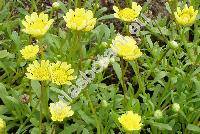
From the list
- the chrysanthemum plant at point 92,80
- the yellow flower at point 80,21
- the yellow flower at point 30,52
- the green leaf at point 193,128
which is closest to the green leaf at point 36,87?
the chrysanthemum plant at point 92,80

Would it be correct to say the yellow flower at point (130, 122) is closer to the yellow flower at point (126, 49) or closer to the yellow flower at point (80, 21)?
the yellow flower at point (126, 49)

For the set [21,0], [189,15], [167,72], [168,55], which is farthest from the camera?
[21,0]

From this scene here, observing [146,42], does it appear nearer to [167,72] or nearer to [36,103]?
[167,72]

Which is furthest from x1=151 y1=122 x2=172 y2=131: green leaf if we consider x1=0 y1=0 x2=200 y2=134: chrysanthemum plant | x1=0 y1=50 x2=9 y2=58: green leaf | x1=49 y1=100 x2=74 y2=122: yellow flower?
x1=0 y1=50 x2=9 y2=58: green leaf

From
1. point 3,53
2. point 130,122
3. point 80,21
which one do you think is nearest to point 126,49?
point 80,21

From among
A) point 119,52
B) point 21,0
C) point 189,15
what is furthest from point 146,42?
point 21,0

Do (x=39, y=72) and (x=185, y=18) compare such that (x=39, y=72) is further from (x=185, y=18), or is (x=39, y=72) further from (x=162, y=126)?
(x=185, y=18)

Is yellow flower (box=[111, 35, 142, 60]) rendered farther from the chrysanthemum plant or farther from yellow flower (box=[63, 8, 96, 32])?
yellow flower (box=[63, 8, 96, 32])

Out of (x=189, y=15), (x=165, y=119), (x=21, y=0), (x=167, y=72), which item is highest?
(x=21, y=0)

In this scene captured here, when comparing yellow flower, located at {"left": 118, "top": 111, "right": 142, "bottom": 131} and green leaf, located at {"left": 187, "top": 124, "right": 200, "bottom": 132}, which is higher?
yellow flower, located at {"left": 118, "top": 111, "right": 142, "bottom": 131}
